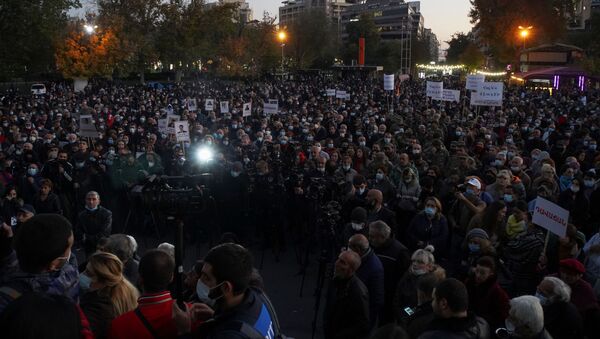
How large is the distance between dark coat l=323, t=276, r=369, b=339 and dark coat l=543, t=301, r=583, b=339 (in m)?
1.47

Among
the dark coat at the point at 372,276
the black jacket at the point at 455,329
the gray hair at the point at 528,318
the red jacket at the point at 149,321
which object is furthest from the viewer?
the dark coat at the point at 372,276

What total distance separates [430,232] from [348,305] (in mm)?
3201

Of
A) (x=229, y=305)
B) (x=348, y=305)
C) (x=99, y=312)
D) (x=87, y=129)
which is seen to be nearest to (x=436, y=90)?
(x=87, y=129)

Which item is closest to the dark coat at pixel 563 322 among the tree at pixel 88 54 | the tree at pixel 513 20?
the tree at pixel 88 54

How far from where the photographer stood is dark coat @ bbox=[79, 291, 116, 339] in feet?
11.0

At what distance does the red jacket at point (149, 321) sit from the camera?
9.11 ft

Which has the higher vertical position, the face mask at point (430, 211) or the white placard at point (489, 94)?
the white placard at point (489, 94)

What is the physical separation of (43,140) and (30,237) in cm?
1349

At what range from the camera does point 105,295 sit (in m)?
3.51

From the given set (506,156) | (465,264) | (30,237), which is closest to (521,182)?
(506,156)

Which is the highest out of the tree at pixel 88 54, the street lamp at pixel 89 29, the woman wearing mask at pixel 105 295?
the street lamp at pixel 89 29

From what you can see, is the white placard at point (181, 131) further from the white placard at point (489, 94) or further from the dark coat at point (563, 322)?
the dark coat at point (563, 322)

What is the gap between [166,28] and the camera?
52.2 m

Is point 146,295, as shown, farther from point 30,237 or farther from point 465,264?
point 465,264
